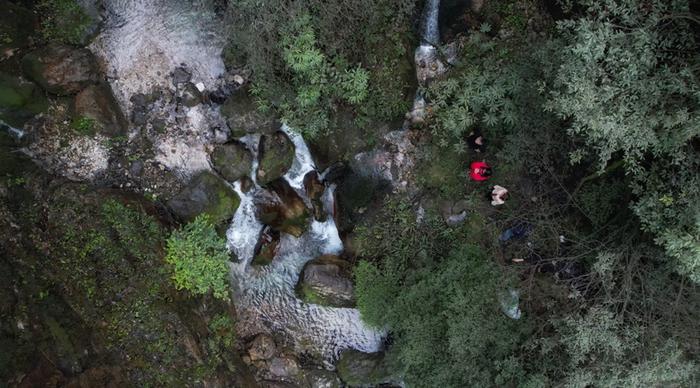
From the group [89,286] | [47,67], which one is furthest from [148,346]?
[47,67]

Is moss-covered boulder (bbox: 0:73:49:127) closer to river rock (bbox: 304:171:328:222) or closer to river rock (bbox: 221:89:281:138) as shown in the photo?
river rock (bbox: 221:89:281:138)

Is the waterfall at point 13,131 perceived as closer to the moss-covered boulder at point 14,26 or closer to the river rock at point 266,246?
the moss-covered boulder at point 14,26

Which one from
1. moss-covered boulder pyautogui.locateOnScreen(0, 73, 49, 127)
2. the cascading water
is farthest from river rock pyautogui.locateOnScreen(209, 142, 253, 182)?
moss-covered boulder pyautogui.locateOnScreen(0, 73, 49, 127)

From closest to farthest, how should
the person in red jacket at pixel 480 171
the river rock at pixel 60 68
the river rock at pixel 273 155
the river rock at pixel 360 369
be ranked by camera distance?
1. the person in red jacket at pixel 480 171
2. the river rock at pixel 60 68
3. the river rock at pixel 273 155
4. the river rock at pixel 360 369

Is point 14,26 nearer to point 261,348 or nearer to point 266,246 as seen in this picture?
point 266,246

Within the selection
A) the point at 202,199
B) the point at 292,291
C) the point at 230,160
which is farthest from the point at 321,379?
the point at 230,160

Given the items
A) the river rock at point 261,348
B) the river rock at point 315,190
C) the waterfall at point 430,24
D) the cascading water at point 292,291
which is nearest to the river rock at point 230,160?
the cascading water at point 292,291
